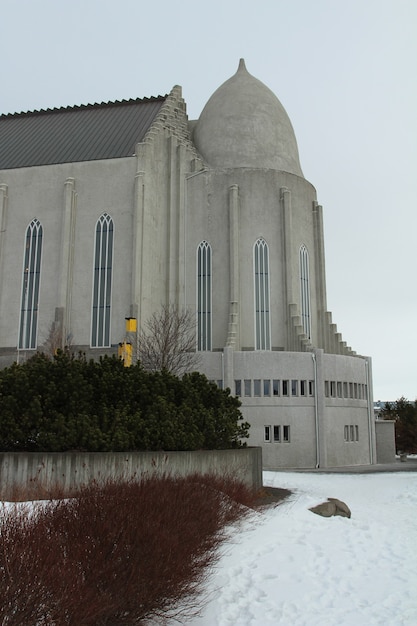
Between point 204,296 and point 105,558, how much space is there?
35.3 meters

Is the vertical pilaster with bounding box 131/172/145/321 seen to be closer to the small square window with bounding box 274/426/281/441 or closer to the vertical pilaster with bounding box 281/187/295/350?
the vertical pilaster with bounding box 281/187/295/350

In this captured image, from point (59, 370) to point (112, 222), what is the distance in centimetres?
2598

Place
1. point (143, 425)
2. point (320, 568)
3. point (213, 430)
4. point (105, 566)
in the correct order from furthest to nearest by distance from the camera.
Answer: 1. point (213, 430)
2. point (143, 425)
3. point (320, 568)
4. point (105, 566)

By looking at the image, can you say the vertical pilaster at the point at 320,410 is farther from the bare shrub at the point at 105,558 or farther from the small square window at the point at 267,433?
the bare shrub at the point at 105,558

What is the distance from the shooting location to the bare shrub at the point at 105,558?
5.48 m

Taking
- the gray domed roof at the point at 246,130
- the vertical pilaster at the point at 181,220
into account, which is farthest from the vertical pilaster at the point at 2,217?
the gray domed roof at the point at 246,130

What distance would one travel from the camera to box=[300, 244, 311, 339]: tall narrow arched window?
42.9 metres

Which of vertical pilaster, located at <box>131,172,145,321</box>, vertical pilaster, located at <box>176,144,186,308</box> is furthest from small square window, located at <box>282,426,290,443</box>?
vertical pilaster, located at <box>176,144,186,308</box>

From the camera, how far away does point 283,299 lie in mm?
41344

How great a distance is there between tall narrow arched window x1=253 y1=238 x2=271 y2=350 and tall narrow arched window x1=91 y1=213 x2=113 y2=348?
9553 millimetres

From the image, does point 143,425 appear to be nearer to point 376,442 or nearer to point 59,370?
point 59,370

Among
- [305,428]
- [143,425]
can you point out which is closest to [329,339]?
[305,428]

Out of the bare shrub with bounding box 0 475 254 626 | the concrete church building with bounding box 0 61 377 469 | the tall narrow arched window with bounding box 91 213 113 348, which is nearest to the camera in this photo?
the bare shrub with bounding box 0 475 254 626

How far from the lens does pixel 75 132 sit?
46.1 metres
